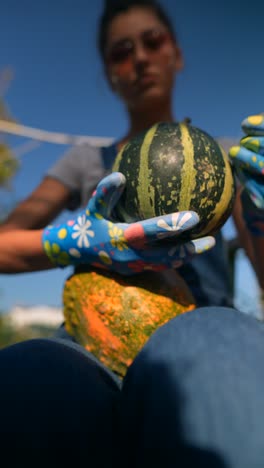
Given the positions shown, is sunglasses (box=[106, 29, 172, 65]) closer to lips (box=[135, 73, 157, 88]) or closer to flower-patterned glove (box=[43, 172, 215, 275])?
lips (box=[135, 73, 157, 88])

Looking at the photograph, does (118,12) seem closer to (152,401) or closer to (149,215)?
(149,215)

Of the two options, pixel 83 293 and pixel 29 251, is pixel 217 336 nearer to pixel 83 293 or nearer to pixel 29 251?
pixel 83 293

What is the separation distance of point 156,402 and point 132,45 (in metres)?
1.74

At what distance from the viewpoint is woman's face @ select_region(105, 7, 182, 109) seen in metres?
1.89

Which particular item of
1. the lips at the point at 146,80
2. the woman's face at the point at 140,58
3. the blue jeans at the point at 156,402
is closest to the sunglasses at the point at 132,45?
the woman's face at the point at 140,58

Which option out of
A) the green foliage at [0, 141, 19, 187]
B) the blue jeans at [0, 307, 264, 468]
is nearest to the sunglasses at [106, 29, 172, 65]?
the blue jeans at [0, 307, 264, 468]

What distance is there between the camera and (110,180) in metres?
1.16

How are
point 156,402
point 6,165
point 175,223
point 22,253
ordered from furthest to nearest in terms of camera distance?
point 6,165, point 22,253, point 175,223, point 156,402

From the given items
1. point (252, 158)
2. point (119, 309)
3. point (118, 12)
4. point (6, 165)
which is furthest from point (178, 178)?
point (6, 165)

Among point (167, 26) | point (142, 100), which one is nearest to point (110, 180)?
point (142, 100)

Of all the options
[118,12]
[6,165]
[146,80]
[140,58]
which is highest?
[118,12]

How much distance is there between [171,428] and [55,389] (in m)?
0.26

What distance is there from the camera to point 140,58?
1.88 m


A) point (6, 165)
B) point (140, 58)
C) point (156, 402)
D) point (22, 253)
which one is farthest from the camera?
point (6, 165)
